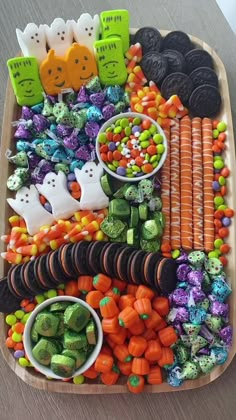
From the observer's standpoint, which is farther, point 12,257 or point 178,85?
point 178,85

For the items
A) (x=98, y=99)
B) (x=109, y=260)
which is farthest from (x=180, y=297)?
(x=98, y=99)

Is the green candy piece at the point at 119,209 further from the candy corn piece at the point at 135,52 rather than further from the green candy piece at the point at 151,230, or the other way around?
the candy corn piece at the point at 135,52

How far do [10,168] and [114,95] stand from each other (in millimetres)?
281

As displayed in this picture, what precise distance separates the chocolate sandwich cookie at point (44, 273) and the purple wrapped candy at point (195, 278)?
0.89 feet

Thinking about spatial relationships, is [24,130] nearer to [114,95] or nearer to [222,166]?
[114,95]

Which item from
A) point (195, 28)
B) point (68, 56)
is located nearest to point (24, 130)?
point (68, 56)

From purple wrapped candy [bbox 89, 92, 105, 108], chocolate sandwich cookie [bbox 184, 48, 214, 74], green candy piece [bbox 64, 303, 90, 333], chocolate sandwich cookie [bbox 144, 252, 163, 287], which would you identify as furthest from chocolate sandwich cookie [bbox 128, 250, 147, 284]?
chocolate sandwich cookie [bbox 184, 48, 214, 74]

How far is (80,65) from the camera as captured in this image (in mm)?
1180

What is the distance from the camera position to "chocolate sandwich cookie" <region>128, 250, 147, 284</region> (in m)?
1.03

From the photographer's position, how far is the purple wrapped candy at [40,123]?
45.6 inches

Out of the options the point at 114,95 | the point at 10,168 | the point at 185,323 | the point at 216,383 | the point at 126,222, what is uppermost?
the point at 114,95

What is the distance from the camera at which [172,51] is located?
3.99 ft

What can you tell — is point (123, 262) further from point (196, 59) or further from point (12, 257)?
point (196, 59)

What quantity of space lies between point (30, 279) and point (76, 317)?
0.12 m
